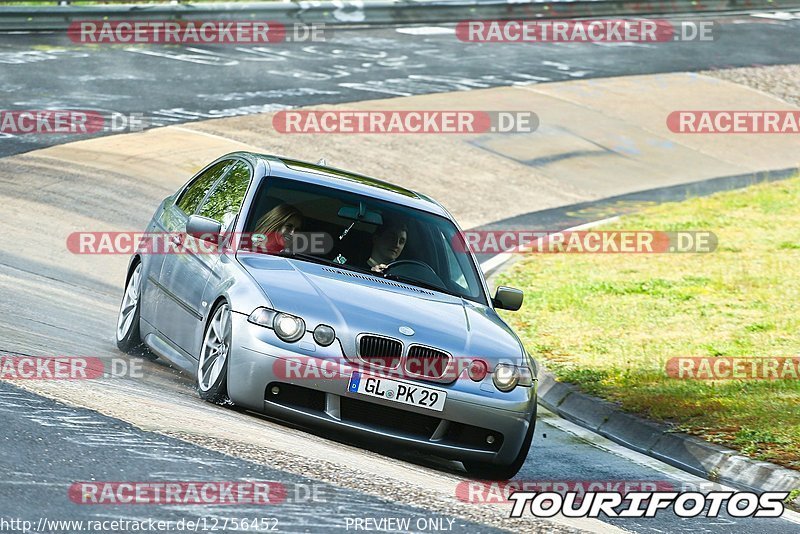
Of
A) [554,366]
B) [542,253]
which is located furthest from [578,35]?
[554,366]

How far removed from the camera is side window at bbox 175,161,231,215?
1004 cm

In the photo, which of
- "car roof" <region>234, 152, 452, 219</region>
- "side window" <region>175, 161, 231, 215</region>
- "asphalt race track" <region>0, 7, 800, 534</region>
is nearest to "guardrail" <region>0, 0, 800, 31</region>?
"asphalt race track" <region>0, 7, 800, 534</region>

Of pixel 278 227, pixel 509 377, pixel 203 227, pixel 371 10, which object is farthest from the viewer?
pixel 371 10

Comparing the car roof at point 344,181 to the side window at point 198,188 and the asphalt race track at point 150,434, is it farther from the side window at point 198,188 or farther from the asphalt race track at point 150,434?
the asphalt race track at point 150,434

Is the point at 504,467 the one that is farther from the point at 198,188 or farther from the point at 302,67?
the point at 302,67

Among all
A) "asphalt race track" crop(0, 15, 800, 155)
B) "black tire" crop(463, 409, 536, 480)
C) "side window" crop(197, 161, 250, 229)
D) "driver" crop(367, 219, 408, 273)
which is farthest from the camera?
"asphalt race track" crop(0, 15, 800, 155)

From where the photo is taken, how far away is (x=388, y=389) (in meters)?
7.51

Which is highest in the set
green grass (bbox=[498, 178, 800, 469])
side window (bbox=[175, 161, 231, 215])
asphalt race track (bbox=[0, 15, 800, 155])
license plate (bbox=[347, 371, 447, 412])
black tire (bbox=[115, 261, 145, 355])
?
side window (bbox=[175, 161, 231, 215])

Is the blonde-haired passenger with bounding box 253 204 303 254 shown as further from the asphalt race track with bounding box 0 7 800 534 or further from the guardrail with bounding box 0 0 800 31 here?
the guardrail with bounding box 0 0 800 31

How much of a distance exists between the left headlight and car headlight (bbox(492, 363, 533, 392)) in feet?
3.90

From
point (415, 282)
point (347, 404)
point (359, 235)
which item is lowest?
point (347, 404)

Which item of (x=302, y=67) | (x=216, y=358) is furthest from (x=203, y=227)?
(x=302, y=67)

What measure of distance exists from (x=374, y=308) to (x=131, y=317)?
2.75 m

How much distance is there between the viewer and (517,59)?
28.8 meters
